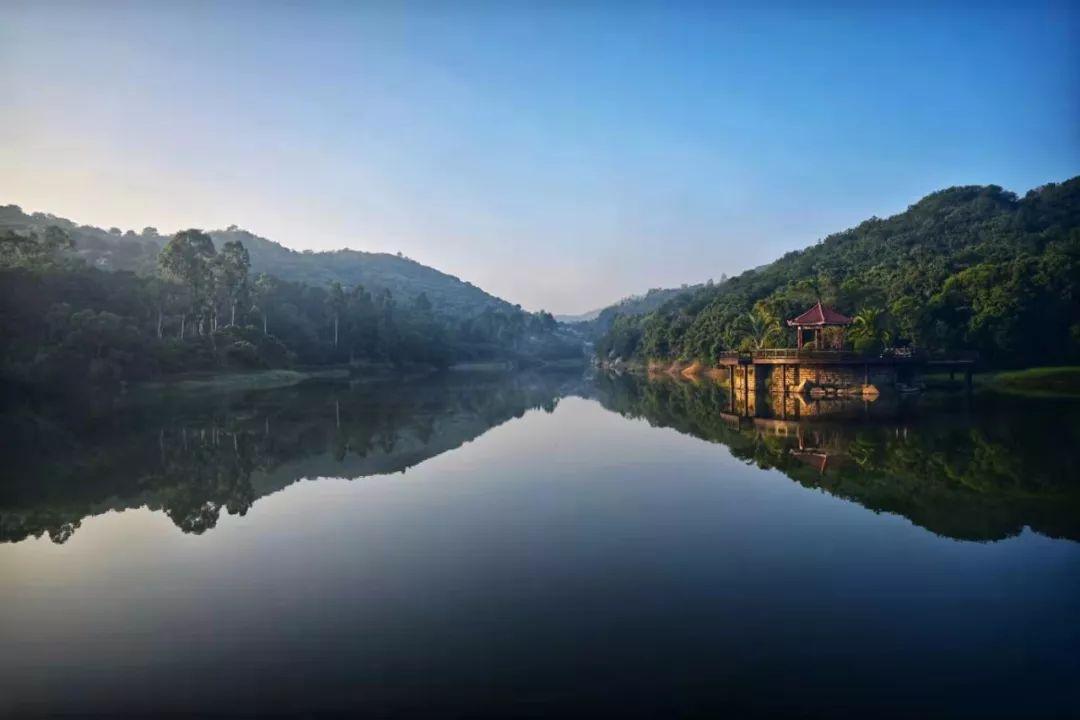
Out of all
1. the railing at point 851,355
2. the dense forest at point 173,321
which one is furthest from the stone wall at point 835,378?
the dense forest at point 173,321

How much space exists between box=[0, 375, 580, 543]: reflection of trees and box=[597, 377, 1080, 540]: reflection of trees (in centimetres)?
1219

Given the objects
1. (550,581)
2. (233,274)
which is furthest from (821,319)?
(233,274)

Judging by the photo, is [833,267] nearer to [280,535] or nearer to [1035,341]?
[1035,341]

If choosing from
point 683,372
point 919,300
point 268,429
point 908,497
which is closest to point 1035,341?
point 919,300

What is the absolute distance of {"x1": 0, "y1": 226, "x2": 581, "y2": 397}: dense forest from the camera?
49.9 m

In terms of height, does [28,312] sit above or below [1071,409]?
above

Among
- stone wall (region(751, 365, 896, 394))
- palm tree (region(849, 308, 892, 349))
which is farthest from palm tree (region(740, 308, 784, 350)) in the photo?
stone wall (region(751, 365, 896, 394))

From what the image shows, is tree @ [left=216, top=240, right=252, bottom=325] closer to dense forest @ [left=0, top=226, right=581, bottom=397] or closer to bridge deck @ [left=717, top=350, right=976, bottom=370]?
dense forest @ [left=0, top=226, right=581, bottom=397]

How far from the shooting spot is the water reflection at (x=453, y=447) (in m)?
16.8

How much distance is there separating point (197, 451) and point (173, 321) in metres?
55.2

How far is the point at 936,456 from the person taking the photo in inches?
893

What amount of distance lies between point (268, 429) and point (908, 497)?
2687cm

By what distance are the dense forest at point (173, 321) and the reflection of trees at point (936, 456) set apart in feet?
126

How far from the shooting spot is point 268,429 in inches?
1321
